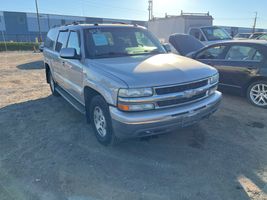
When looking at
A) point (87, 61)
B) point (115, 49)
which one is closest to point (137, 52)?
point (115, 49)

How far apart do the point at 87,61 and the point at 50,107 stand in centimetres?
252

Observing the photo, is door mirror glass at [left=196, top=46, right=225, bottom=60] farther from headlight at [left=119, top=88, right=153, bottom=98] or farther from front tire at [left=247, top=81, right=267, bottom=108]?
headlight at [left=119, top=88, right=153, bottom=98]

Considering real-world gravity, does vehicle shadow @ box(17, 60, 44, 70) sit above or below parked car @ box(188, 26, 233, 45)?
below

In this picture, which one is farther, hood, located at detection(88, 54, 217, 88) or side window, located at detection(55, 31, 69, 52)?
side window, located at detection(55, 31, 69, 52)

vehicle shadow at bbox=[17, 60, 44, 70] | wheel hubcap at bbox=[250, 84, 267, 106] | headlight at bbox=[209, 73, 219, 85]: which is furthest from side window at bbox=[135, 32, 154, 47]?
vehicle shadow at bbox=[17, 60, 44, 70]

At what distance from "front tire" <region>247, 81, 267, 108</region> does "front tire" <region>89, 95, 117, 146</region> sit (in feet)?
12.2

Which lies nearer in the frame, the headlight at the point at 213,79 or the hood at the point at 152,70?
the hood at the point at 152,70

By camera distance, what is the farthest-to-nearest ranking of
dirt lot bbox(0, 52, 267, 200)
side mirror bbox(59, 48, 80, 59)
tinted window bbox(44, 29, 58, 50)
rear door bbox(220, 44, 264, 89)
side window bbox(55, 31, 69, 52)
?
tinted window bbox(44, 29, 58, 50)
rear door bbox(220, 44, 264, 89)
side window bbox(55, 31, 69, 52)
side mirror bbox(59, 48, 80, 59)
dirt lot bbox(0, 52, 267, 200)

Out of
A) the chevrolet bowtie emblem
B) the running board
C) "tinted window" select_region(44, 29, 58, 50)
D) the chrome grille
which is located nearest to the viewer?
the chrome grille

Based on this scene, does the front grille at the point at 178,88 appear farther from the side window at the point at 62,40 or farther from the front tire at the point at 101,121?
the side window at the point at 62,40

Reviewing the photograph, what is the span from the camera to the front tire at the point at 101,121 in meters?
3.63

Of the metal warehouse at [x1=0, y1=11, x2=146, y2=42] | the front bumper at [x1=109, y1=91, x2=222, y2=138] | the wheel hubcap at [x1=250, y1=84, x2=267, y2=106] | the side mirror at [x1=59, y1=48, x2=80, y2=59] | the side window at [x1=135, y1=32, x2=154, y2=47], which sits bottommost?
the wheel hubcap at [x1=250, y1=84, x2=267, y2=106]

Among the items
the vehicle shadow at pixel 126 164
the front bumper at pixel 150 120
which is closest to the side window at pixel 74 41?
the vehicle shadow at pixel 126 164

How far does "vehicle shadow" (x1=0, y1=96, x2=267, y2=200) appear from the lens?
2986mm
